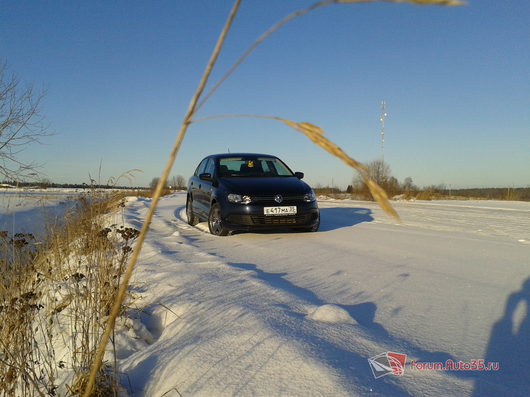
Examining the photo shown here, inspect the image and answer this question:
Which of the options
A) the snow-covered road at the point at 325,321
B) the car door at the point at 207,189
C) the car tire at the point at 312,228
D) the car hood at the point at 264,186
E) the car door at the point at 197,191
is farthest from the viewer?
the car door at the point at 197,191

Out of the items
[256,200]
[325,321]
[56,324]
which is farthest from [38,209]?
[325,321]

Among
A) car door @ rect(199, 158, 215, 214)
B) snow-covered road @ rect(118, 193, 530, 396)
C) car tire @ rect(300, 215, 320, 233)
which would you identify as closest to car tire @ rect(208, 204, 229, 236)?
car door @ rect(199, 158, 215, 214)

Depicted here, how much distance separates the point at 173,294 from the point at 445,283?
6.66 feet

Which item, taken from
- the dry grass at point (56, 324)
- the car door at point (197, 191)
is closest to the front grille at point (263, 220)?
the car door at point (197, 191)

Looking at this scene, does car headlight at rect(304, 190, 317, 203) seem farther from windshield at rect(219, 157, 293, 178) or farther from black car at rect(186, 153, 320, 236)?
windshield at rect(219, 157, 293, 178)

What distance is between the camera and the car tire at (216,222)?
5.68 m

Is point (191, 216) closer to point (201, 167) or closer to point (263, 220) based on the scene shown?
point (201, 167)

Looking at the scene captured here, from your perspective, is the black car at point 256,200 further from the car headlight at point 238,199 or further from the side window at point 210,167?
the side window at point 210,167
